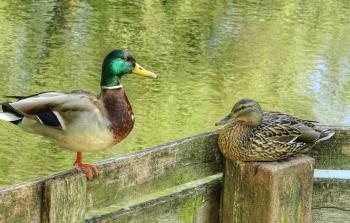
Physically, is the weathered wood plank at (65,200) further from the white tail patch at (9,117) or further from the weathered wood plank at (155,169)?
the white tail patch at (9,117)

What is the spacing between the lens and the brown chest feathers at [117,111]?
9.78 ft

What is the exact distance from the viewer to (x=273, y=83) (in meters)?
11.1

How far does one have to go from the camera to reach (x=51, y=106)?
2971 mm

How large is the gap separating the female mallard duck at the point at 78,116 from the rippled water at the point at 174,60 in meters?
3.99

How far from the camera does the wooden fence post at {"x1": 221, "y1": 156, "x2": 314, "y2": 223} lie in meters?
2.94

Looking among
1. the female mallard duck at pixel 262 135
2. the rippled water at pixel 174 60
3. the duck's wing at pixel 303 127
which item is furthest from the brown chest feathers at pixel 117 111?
the rippled water at pixel 174 60

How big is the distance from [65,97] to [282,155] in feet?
2.56

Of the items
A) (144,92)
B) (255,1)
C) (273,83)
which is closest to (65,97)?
(144,92)

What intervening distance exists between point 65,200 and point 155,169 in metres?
0.44

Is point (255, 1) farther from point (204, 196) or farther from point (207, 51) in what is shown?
point (204, 196)

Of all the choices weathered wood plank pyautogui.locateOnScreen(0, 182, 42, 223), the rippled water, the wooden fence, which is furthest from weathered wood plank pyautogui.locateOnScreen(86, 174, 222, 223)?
the rippled water

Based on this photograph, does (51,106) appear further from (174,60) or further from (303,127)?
(174,60)

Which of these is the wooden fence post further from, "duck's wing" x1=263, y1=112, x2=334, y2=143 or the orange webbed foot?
the orange webbed foot

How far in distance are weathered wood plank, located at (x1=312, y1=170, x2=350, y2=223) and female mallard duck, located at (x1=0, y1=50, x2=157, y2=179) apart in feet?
2.38
